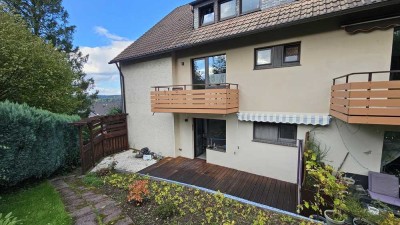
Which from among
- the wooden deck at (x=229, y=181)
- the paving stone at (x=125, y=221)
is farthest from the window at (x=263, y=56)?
the paving stone at (x=125, y=221)

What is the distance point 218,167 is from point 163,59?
8273 millimetres

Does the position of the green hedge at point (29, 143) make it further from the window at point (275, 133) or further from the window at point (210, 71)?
the window at point (275, 133)

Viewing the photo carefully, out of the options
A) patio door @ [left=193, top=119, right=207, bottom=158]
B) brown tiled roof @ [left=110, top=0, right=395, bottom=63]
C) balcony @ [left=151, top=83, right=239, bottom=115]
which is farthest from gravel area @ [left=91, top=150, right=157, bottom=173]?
brown tiled roof @ [left=110, top=0, right=395, bottom=63]

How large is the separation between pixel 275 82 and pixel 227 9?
5.82m

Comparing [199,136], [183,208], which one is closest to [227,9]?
[199,136]

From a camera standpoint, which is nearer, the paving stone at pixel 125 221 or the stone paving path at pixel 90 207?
the paving stone at pixel 125 221

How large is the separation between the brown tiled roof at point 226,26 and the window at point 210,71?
1274 millimetres

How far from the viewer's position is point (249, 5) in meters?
10.4

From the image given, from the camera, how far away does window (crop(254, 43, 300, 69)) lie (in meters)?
8.53

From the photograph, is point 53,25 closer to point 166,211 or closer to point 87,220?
point 87,220

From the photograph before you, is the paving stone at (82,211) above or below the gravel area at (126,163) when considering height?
above

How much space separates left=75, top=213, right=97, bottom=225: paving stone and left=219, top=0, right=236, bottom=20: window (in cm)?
1193

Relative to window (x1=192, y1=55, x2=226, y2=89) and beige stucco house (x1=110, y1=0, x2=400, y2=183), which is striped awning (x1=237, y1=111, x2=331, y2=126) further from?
window (x1=192, y1=55, x2=226, y2=89)

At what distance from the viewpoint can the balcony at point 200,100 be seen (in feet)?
30.5
